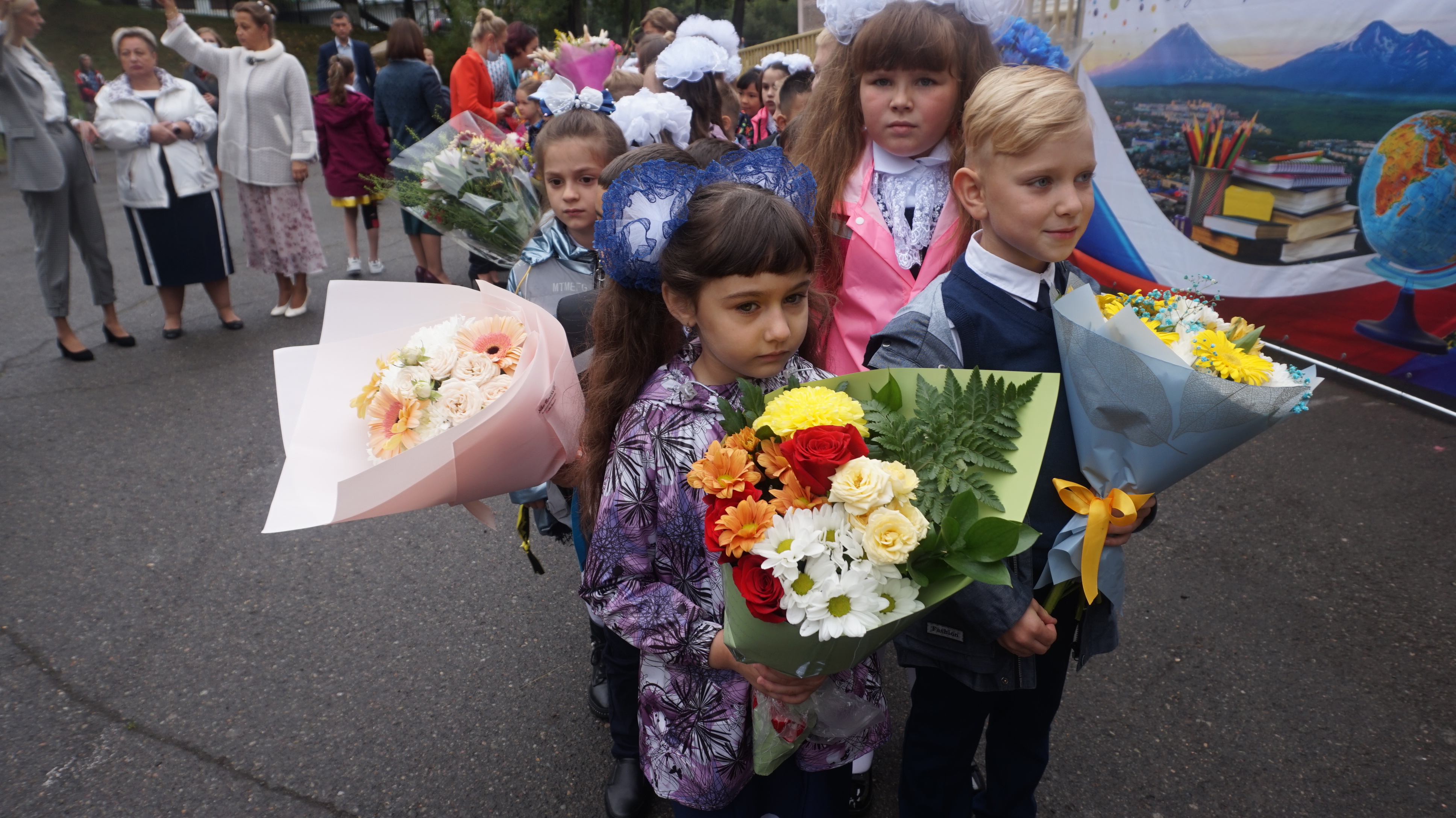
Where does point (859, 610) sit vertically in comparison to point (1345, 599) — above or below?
above

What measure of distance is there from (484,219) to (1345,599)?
3.38m

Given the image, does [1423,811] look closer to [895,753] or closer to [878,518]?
[895,753]

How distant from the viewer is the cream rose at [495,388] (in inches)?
65.4

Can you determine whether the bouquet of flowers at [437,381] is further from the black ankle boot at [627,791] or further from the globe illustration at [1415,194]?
the globe illustration at [1415,194]

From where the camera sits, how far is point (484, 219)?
9.27 ft

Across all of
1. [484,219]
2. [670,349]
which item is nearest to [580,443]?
[670,349]

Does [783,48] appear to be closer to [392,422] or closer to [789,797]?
[392,422]

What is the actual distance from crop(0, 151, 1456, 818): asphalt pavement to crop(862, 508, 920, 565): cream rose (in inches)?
59.1

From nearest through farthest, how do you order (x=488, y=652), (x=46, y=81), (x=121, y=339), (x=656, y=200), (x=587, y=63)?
(x=656, y=200) → (x=488, y=652) → (x=587, y=63) → (x=46, y=81) → (x=121, y=339)

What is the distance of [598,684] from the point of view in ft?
8.78

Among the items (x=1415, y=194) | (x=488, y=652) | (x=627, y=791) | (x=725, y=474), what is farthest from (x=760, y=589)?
(x=1415, y=194)

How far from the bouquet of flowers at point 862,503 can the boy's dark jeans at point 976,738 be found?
2.19 feet

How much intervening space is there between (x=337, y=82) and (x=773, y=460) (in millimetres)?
7640

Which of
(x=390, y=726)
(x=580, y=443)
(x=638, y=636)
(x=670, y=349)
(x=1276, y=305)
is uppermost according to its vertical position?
(x=670, y=349)
